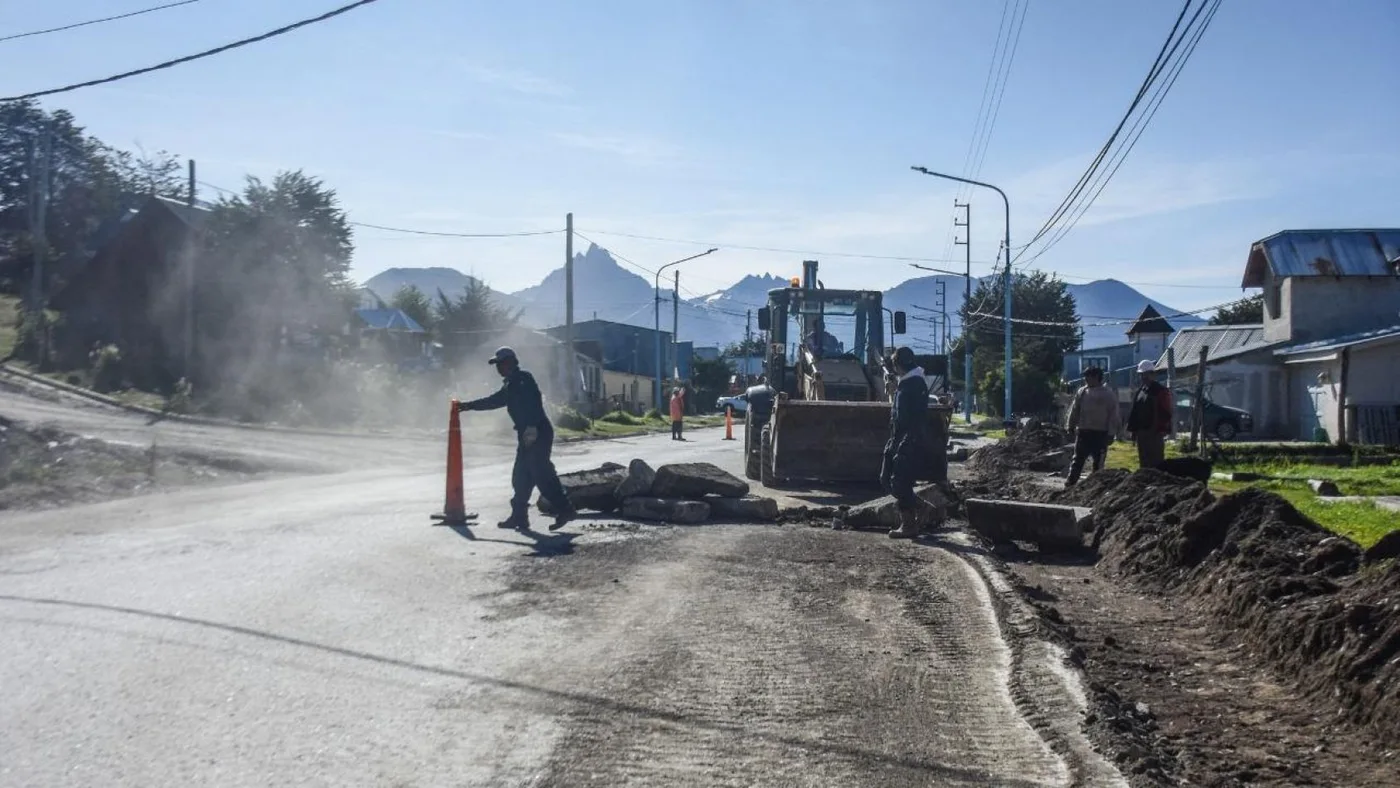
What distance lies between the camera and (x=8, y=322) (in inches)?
1793

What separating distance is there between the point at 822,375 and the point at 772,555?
9.07 meters

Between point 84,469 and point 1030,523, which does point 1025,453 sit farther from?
point 84,469

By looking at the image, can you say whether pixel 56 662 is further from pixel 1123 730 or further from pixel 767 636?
pixel 1123 730

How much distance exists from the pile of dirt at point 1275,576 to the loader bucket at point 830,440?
397 centimetres

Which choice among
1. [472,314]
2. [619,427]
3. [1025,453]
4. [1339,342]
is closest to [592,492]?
[1025,453]

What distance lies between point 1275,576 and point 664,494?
6557 mm

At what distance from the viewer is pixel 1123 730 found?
17.5ft

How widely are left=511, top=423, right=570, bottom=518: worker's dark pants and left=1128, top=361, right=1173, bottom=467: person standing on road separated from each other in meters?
7.06

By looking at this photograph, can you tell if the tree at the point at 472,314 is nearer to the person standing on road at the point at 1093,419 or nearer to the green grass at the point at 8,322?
the green grass at the point at 8,322

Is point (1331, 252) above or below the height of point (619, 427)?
above

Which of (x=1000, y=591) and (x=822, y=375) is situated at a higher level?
(x=822, y=375)

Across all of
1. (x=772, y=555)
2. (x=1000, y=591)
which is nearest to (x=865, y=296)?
(x=772, y=555)

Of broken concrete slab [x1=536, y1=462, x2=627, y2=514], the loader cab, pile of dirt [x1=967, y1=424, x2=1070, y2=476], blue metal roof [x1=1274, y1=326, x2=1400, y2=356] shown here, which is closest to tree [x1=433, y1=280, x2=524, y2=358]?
blue metal roof [x1=1274, y1=326, x2=1400, y2=356]

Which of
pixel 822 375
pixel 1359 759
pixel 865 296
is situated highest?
pixel 865 296
